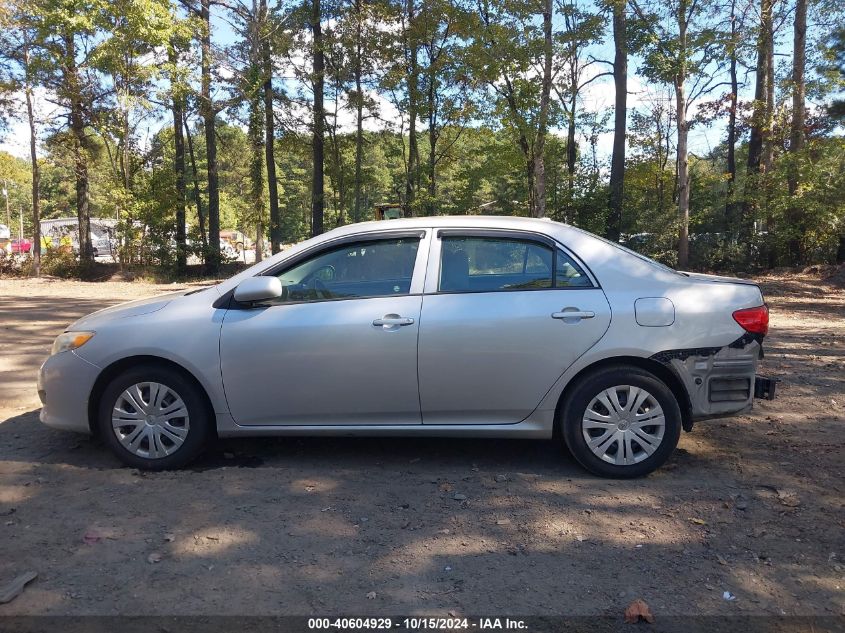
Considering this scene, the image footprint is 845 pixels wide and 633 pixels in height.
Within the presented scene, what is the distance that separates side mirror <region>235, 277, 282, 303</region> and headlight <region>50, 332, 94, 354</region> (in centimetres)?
109

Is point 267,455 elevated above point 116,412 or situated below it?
below

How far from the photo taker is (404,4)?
22.9 metres

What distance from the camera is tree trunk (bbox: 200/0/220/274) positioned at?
73.8 feet

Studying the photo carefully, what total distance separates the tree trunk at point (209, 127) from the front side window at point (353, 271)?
20.5 metres

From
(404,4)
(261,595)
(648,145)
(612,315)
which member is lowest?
(261,595)

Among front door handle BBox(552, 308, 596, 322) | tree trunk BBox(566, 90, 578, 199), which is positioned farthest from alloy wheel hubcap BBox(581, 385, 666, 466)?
tree trunk BBox(566, 90, 578, 199)

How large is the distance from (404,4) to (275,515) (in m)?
22.6

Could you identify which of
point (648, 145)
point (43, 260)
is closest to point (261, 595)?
point (43, 260)

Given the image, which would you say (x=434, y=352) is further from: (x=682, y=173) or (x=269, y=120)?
(x=269, y=120)

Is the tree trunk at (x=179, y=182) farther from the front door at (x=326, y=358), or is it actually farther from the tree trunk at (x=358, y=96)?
the front door at (x=326, y=358)

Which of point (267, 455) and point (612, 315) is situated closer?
point (612, 315)

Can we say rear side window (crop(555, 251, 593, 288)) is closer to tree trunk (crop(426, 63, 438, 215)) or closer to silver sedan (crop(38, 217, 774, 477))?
silver sedan (crop(38, 217, 774, 477))

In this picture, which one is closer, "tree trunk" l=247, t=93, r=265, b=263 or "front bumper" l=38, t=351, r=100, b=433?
"front bumper" l=38, t=351, r=100, b=433

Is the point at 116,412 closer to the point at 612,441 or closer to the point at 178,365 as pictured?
the point at 178,365
